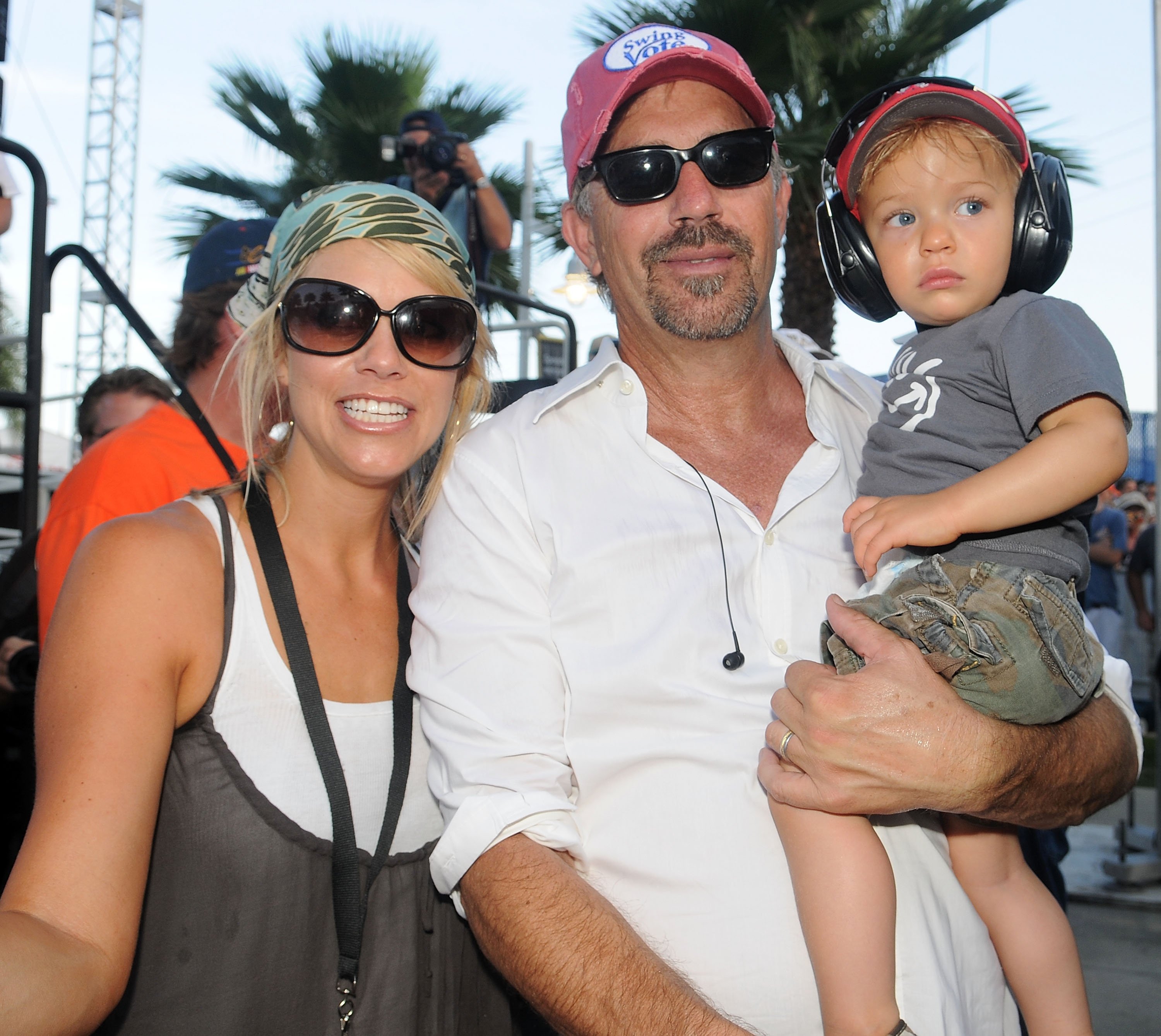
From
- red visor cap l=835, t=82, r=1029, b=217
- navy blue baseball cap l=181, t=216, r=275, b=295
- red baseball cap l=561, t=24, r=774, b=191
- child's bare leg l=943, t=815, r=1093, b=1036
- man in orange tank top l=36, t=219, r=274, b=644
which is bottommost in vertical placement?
child's bare leg l=943, t=815, r=1093, b=1036

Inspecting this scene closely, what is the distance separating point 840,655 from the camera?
204 cm

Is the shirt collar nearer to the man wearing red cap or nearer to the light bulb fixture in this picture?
the man wearing red cap

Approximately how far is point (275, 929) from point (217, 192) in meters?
13.0

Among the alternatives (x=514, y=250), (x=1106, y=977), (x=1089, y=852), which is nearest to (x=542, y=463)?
(x=1106, y=977)

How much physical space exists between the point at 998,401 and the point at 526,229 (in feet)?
33.9

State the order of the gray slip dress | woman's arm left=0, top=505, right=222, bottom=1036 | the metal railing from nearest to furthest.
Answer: woman's arm left=0, top=505, right=222, bottom=1036 → the gray slip dress → the metal railing

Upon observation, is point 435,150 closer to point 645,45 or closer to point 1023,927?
point 645,45

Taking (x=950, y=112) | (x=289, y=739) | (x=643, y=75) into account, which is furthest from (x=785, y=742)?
(x=643, y=75)

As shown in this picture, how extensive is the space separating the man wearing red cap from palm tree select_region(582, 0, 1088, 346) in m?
6.29

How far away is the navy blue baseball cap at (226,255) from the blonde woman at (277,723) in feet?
4.59

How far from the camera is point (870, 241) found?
7.66 ft

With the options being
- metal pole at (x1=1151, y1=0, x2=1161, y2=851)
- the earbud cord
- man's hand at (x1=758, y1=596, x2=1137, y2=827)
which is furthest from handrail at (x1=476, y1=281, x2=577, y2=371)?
metal pole at (x1=1151, y1=0, x2=1161, y2=851)

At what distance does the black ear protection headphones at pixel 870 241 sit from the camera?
2.12 meters

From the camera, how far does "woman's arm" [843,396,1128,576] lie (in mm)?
1880
